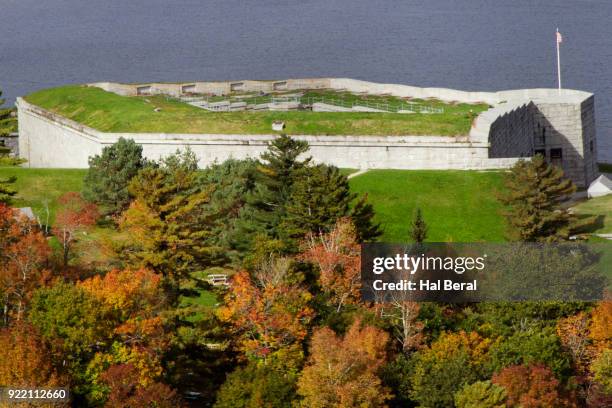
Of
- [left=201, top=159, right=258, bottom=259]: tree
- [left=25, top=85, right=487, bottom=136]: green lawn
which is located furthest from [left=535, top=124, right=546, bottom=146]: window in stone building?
[left=201, top=159, right=258, bottom=259]: tree

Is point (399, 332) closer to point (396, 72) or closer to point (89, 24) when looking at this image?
point (396, 72)

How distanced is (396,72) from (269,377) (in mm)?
92138

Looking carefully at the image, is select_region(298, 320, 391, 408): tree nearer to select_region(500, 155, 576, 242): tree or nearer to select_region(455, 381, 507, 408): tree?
select_region(455, 381, 507, 408): tree

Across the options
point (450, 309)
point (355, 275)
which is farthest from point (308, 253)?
point (450, 309)

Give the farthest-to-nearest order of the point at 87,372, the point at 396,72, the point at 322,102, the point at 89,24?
the point at 89,24
the point at 396,72
the point at 322,102
the point at 87,372

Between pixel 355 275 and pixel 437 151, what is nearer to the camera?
pixel 355 275

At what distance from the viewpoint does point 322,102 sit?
3733 inches

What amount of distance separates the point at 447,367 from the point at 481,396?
7.30 ft

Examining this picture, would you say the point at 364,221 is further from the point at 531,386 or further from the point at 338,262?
the point at 531,386

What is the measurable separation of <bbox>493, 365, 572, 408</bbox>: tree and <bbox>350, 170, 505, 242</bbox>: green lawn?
13295mm

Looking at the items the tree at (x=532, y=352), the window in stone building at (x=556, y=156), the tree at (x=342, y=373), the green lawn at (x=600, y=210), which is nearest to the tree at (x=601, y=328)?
the tree at (x=532, y=352)

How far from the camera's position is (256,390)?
54.0 meters

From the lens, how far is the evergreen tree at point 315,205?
64.9m

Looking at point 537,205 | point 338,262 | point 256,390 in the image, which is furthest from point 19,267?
point 537,205
